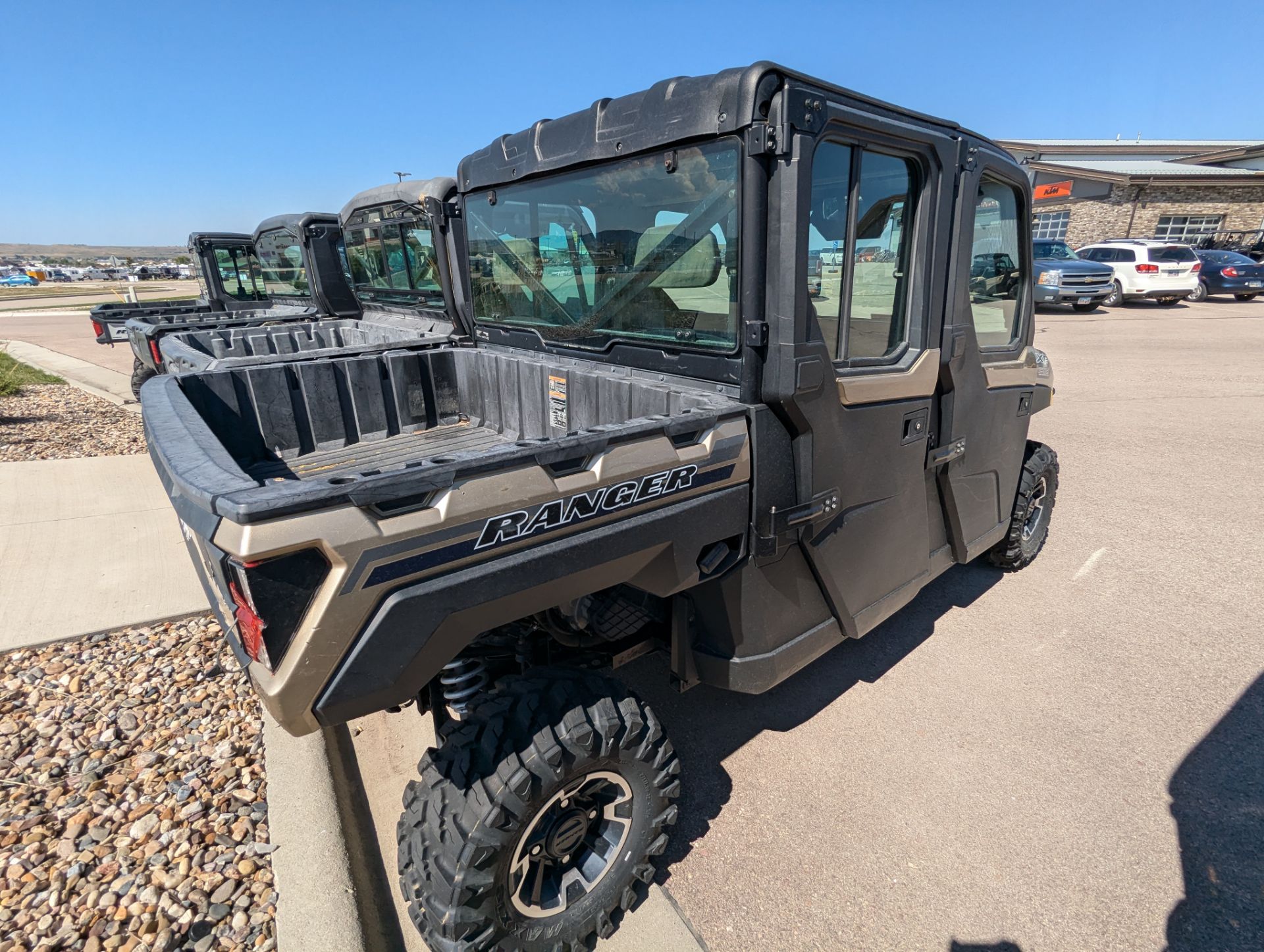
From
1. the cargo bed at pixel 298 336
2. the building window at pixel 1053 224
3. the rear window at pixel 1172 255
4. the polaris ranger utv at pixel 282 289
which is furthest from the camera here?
the building window at pixel 1053 224

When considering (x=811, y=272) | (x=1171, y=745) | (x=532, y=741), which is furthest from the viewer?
(x=1171, y=745)

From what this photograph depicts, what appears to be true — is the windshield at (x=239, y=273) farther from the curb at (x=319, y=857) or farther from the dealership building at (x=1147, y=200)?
the dealership building at (x=1147, y=200)

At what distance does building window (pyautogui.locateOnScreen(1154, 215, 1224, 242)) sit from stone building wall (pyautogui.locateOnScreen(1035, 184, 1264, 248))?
0.56ft

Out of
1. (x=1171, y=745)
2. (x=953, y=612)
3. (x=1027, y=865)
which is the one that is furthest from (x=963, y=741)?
(x=953, y=612)

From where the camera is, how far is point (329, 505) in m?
1.42

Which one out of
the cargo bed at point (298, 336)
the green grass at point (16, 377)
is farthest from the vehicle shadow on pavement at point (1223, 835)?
the green grass at point (16, 377)

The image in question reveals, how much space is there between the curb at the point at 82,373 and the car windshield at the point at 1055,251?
2146cm

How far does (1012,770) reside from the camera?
2717 millimetres

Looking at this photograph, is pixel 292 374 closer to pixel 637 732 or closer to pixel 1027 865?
pixel 637 732

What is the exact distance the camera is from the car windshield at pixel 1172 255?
1748 cm

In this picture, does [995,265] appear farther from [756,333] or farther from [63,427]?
[63,427]

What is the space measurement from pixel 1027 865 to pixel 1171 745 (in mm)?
1092

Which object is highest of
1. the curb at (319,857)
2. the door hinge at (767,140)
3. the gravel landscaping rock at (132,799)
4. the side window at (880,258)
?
the door hinge at (767,140)

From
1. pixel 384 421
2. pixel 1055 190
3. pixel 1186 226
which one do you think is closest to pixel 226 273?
pixel 384 421
